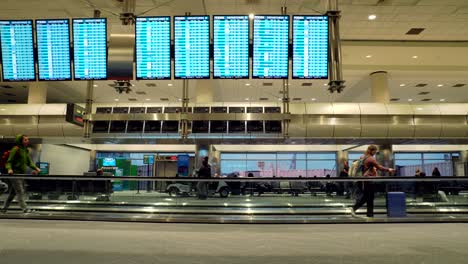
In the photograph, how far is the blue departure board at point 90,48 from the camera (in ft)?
18.2

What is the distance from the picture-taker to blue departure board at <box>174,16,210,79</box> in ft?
18.4

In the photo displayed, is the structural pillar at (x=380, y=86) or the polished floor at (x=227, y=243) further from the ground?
the structural pillar at (x=380, y=86)

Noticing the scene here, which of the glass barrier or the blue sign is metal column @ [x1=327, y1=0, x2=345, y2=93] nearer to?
the glass barrier

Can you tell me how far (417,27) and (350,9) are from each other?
9.21ft

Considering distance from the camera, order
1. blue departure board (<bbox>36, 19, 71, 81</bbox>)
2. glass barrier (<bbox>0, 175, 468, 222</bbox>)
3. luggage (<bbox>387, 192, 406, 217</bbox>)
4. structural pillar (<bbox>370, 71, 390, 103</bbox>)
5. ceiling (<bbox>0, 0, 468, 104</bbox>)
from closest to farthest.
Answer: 1. blue departure board (<bbox>36, 19, 71, 81</bbox>)
2. luggage (<bbox>387, 192, 406, 217</bbox>)
3. glass barrier (<bbox>0, 175, 468, 222</bbox>)
4. ceiling (<bbox>0, 0, 468, 104</bbox>)
5. structural pillar (<bbox>370, 71, 390, 103</bbox>)

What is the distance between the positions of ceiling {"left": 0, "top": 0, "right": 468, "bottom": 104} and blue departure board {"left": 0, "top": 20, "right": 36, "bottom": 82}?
3.10m

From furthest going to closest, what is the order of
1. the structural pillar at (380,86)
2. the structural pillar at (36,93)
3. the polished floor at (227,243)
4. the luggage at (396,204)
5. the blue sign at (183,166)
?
1. the blue sign at (183,166)
2. the structural pillar at (36,93)
3. the structural pillar at (380,86)
4. the luggage at (396,204)
5. the polished floor at (227,243)

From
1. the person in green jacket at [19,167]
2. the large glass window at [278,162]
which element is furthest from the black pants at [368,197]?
the large glass window at [278,162]

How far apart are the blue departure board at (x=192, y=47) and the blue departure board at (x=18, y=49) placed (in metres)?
2.48

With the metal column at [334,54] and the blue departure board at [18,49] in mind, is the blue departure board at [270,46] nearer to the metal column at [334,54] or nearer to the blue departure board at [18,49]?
the metal column at [334,54]

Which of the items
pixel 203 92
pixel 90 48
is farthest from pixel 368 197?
pixel 203 92

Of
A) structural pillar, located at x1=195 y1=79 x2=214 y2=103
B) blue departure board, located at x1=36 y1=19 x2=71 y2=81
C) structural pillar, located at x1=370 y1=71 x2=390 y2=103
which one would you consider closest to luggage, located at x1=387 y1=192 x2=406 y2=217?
blue departure board, located at x1=36 y1=19 x2=71 y2=81

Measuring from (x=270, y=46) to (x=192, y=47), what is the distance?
1308 millimetres

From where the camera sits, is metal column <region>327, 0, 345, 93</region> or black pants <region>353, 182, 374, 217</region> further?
black pants <region>353, 182, 374, 217</region>
